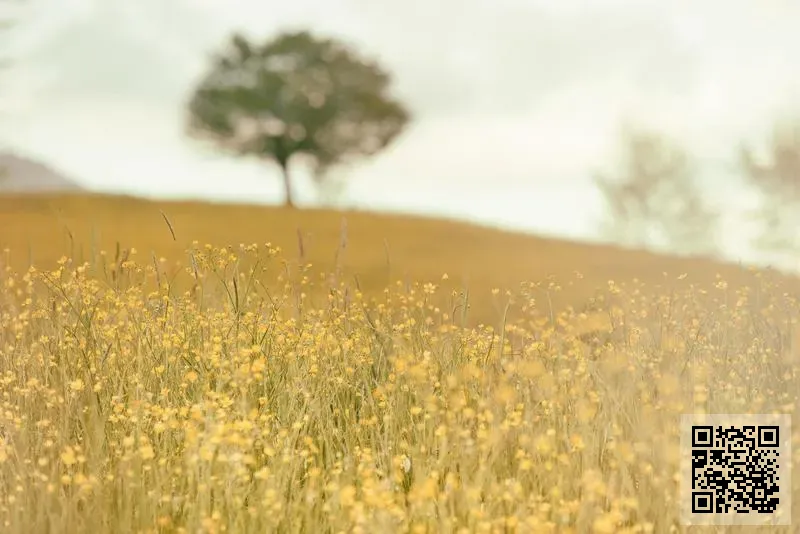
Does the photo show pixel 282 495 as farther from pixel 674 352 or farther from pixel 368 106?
pixel 368 106

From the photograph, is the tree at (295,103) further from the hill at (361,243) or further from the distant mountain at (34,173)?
the distant mountain at (34,173)

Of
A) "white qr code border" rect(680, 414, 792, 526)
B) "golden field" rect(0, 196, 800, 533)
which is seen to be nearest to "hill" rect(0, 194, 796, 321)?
"golden field" rect(0, 196, 800, 533)

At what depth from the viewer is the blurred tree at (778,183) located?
25656mm

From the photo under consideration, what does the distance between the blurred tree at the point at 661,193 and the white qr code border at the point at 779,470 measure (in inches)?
1060

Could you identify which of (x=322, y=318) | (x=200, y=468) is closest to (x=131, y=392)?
(x=200, y=468)

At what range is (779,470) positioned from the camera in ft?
13.6

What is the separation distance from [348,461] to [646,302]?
373 centimetres

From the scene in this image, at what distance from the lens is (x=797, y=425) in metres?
4.62

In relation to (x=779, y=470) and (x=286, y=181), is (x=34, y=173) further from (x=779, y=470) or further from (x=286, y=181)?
(x=779, y=470)

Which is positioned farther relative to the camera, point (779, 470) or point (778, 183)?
point (778, 183)

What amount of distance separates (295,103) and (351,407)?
1109 inches

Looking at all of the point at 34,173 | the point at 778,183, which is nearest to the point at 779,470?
the point at 778,183

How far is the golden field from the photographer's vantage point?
4.00m

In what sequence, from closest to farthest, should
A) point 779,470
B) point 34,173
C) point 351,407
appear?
point 779,470 → point 351,407 → point 34,173
